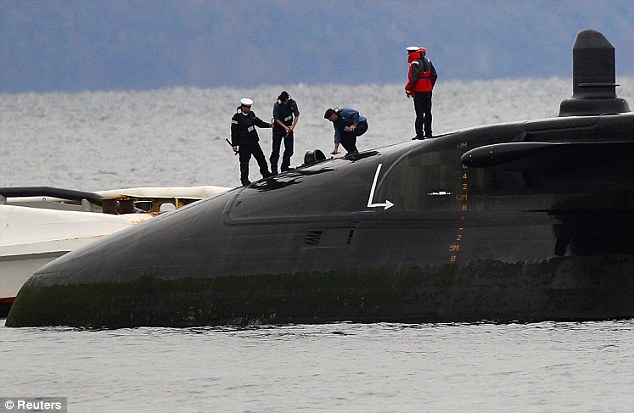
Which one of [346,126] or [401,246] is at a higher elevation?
[346,126]

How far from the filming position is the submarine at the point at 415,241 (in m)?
20.8

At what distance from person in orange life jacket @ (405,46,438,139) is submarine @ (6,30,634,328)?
9801mm

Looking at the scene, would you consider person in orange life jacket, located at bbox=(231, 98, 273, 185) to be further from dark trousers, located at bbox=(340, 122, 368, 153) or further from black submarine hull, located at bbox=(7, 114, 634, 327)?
black submarine hull, located at bbox=(7, 114, 634, 327)

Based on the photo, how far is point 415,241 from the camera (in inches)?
842

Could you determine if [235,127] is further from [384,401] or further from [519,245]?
[384,401]

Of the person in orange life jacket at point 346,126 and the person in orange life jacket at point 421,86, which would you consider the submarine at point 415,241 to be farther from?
the person in orange life jacket at point 346,126

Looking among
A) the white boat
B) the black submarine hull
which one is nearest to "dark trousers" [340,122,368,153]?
the white boat

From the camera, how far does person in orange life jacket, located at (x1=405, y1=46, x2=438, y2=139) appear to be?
33.0 meters

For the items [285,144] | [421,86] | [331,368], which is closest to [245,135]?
[285,144]

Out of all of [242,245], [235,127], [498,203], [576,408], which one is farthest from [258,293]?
[235,127]

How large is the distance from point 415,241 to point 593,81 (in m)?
3.57

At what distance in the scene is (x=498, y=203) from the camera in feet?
69.8

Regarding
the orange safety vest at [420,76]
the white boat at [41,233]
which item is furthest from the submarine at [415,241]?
the orange safety vest at [420,76]

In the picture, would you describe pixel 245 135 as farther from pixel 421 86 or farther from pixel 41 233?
pixel 41 233
